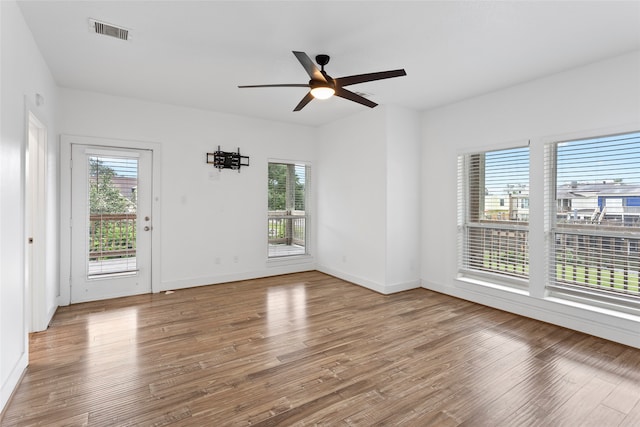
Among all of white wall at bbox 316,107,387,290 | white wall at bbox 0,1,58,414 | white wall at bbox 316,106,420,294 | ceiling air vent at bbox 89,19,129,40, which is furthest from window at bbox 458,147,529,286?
white wall at bbox 0,1,58,414

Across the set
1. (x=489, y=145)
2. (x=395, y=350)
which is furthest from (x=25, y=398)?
(x=489, y=145)

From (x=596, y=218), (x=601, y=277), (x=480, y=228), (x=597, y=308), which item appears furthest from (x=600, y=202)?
(x=480, y=228)

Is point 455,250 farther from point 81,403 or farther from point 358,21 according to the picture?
point 81,403

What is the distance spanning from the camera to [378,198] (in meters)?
4.99

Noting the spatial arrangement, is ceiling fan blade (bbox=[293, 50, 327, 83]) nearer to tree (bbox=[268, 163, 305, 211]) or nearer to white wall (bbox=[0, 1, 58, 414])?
white wall (bbox=[0, 1, 58, 414])

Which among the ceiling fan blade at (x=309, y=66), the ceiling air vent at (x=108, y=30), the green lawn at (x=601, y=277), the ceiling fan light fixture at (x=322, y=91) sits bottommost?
the green lawn at (x=601, y=277)

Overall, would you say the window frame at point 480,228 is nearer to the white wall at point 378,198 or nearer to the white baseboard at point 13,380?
the white wall at point 378,198

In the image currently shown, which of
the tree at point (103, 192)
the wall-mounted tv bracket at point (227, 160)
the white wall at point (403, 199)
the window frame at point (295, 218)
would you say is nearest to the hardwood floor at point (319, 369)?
the white wall at point (403, 199)

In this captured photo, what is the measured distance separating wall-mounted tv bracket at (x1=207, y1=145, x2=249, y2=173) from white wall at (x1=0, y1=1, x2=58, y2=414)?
2496mm

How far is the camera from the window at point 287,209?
607 centimetres

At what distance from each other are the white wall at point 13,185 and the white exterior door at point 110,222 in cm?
161

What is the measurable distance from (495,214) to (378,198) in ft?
5.40

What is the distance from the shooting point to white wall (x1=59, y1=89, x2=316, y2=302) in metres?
4.55

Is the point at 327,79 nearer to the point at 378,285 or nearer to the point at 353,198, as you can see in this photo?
the point at 353,198
